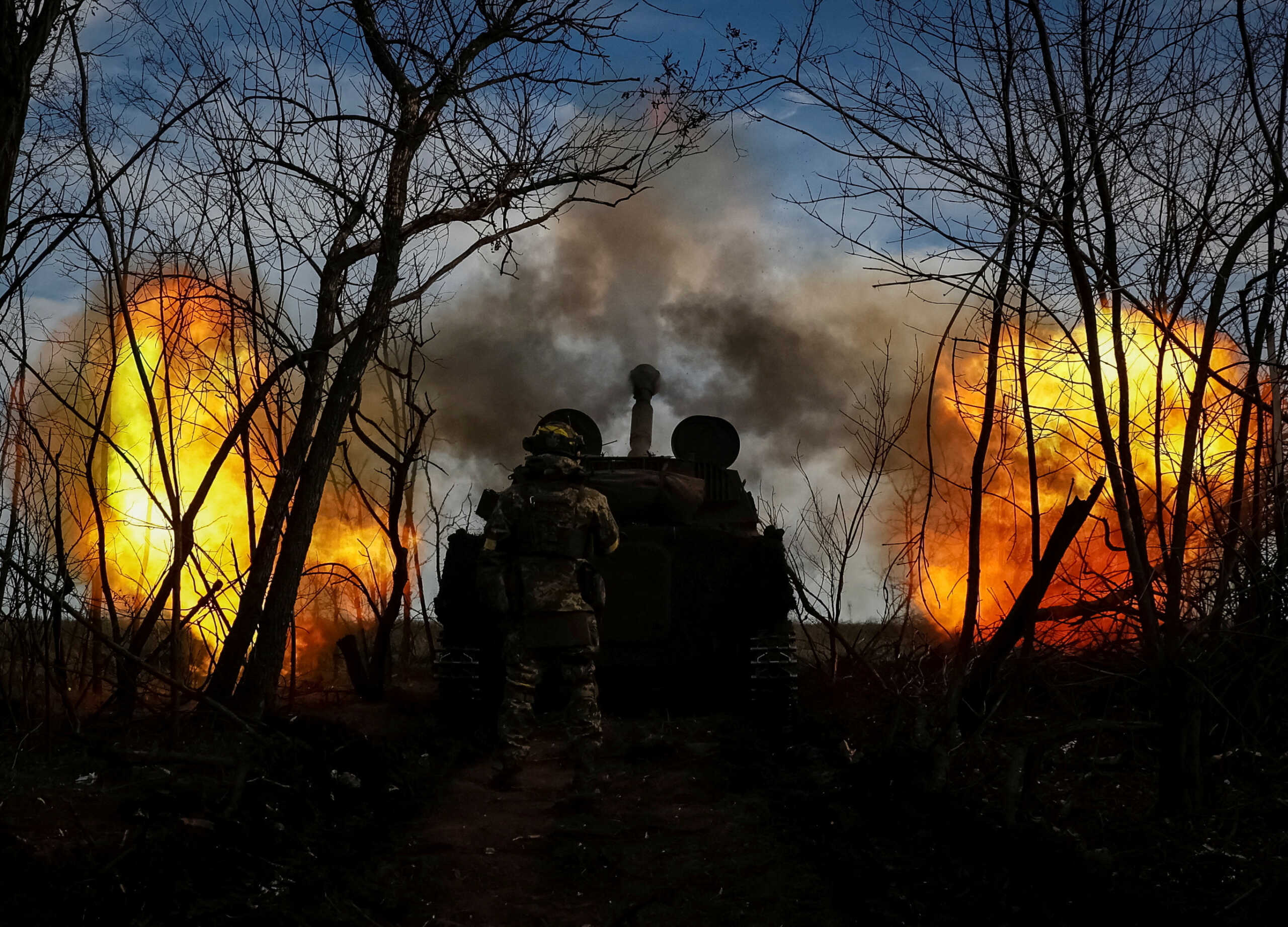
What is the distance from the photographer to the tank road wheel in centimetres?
984

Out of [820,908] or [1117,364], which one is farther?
[1117,364]

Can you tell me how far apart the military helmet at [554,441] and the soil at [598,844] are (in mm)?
2391

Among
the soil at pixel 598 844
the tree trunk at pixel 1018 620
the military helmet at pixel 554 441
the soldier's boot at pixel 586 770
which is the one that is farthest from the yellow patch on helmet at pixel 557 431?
the tree trunk at pixel 1018 620

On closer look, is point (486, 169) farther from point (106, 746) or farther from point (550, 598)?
point (106, 746)

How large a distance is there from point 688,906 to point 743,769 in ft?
9.46

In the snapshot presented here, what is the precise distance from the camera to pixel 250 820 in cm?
582

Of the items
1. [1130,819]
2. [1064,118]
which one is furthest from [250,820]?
[1064,118]

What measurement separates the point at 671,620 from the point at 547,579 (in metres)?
1.78

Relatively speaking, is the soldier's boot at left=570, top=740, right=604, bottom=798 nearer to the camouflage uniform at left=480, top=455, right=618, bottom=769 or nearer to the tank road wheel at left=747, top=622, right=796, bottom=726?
the camouflage uniform at left=480, top=455, right=618, bottom=769

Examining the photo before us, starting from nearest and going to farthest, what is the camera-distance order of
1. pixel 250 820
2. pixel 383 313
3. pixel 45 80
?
pixel 250 820 → pixel 45 80 → pixel 383 313

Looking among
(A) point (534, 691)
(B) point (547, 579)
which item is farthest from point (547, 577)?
(A) point (534, 691)

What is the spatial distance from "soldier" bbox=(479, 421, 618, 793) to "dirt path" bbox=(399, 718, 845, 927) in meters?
0.62

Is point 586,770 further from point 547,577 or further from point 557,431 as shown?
point 557,431

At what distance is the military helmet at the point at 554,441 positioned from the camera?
9008 millimetres
